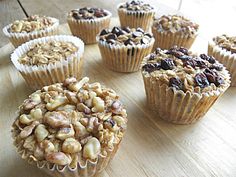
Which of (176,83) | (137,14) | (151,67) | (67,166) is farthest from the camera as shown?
(137,14)

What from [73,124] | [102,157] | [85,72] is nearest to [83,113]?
[73,124]

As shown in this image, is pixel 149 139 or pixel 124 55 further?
pixel 124 55

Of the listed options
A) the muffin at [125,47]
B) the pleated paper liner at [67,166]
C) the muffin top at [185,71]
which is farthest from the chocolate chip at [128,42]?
the pleated paper liner at [67,166]

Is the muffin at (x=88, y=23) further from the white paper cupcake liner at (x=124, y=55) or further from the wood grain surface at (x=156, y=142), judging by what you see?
the wood grain surface at (x=156, y=142)

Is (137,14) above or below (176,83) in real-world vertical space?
below

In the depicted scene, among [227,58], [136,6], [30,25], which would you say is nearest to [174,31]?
[227,58]

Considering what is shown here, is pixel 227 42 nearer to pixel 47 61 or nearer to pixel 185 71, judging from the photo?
pixel 185 71

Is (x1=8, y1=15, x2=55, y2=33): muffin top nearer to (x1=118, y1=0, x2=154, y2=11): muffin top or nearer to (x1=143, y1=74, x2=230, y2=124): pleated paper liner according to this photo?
(x1=118, y1=0, x2=154, y2=11): muffin top
